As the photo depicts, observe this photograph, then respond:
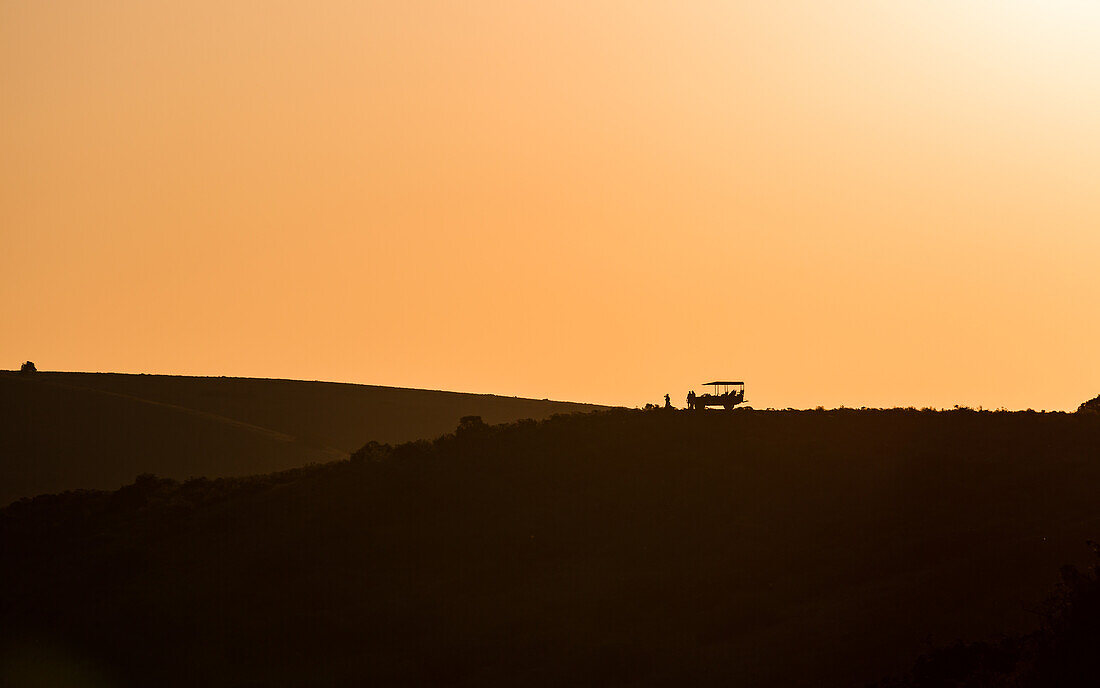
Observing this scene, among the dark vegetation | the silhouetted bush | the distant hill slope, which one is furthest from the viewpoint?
the distant hill slope

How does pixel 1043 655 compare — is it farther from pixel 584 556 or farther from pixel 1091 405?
pixel 1091 405

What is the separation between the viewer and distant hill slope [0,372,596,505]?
73.3 meters

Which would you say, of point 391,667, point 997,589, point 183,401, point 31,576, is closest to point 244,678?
point 391,667

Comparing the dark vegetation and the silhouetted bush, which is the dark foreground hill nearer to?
the dark vegetation

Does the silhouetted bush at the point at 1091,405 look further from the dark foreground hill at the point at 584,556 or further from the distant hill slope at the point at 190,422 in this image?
the distant hill slope at the point at 190,422

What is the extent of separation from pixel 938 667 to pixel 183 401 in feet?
244

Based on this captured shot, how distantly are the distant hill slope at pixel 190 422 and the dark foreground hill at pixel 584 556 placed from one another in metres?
20.9

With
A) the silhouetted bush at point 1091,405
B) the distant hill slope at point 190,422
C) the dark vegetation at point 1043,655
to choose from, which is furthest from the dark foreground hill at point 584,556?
the distant hill slope at point 190,422

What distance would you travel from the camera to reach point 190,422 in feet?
284

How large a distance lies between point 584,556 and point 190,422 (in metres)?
50.0

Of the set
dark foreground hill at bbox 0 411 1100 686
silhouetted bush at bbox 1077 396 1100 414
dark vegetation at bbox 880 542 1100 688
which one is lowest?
dark vegetation at bbox 880 542 1100 688

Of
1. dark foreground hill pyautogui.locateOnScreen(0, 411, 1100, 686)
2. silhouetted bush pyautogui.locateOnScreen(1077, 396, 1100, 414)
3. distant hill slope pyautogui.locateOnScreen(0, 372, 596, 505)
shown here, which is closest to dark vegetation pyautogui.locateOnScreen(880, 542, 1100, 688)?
dark foreground hill pyautogui.locateOnScreen(0, 411, 1100, 686)

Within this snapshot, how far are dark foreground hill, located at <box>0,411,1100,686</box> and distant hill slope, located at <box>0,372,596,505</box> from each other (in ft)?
68.7

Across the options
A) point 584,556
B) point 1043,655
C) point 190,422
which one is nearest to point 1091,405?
point 584,556
